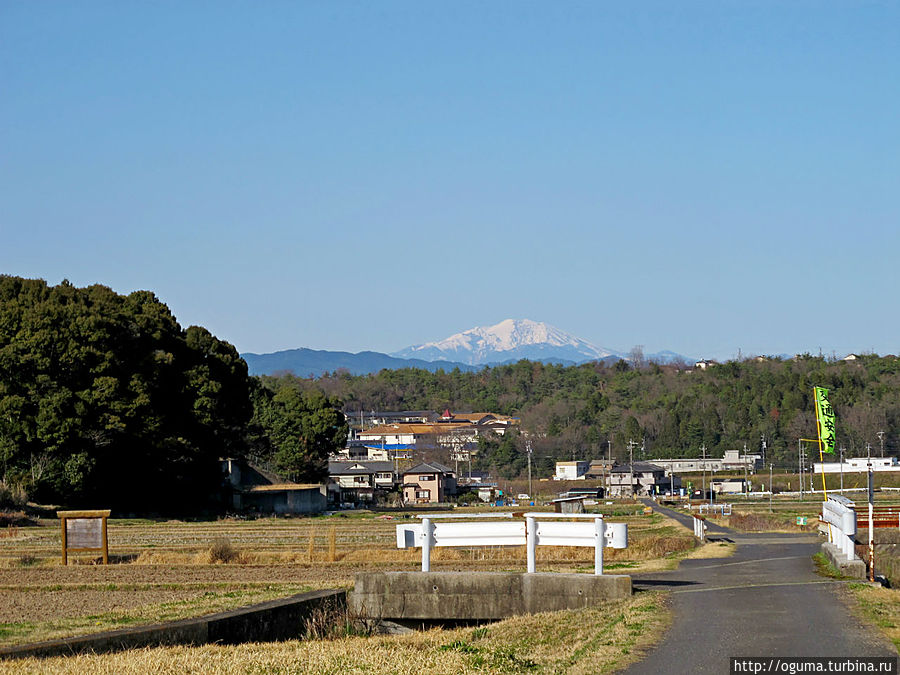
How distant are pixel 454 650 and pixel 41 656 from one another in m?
4.11

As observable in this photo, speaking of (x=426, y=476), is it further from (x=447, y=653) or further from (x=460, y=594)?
(x=447, y=653)

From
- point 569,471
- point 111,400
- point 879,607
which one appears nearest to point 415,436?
point 569,471

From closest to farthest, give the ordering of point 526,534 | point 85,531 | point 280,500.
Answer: point 526,534 → point 85,531 → point 280,500

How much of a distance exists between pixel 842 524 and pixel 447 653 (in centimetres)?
852

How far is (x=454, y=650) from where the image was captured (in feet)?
36.8

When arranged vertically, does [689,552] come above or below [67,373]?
below

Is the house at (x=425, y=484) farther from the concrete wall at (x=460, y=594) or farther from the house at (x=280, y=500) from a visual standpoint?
the concrete wall at (x=460, y=594)

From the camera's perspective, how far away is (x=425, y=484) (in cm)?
10531

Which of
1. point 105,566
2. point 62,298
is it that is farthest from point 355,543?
point 62,298

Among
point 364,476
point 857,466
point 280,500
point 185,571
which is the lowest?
point 364,476

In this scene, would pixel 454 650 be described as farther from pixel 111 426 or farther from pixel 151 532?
pixel 111 426

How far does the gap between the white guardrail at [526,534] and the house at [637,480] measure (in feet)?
368

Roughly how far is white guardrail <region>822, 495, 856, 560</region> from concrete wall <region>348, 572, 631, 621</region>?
434 cm

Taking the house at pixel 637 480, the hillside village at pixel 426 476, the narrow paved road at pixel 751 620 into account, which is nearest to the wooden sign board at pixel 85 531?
the narrow paved road at pixel 751 620
